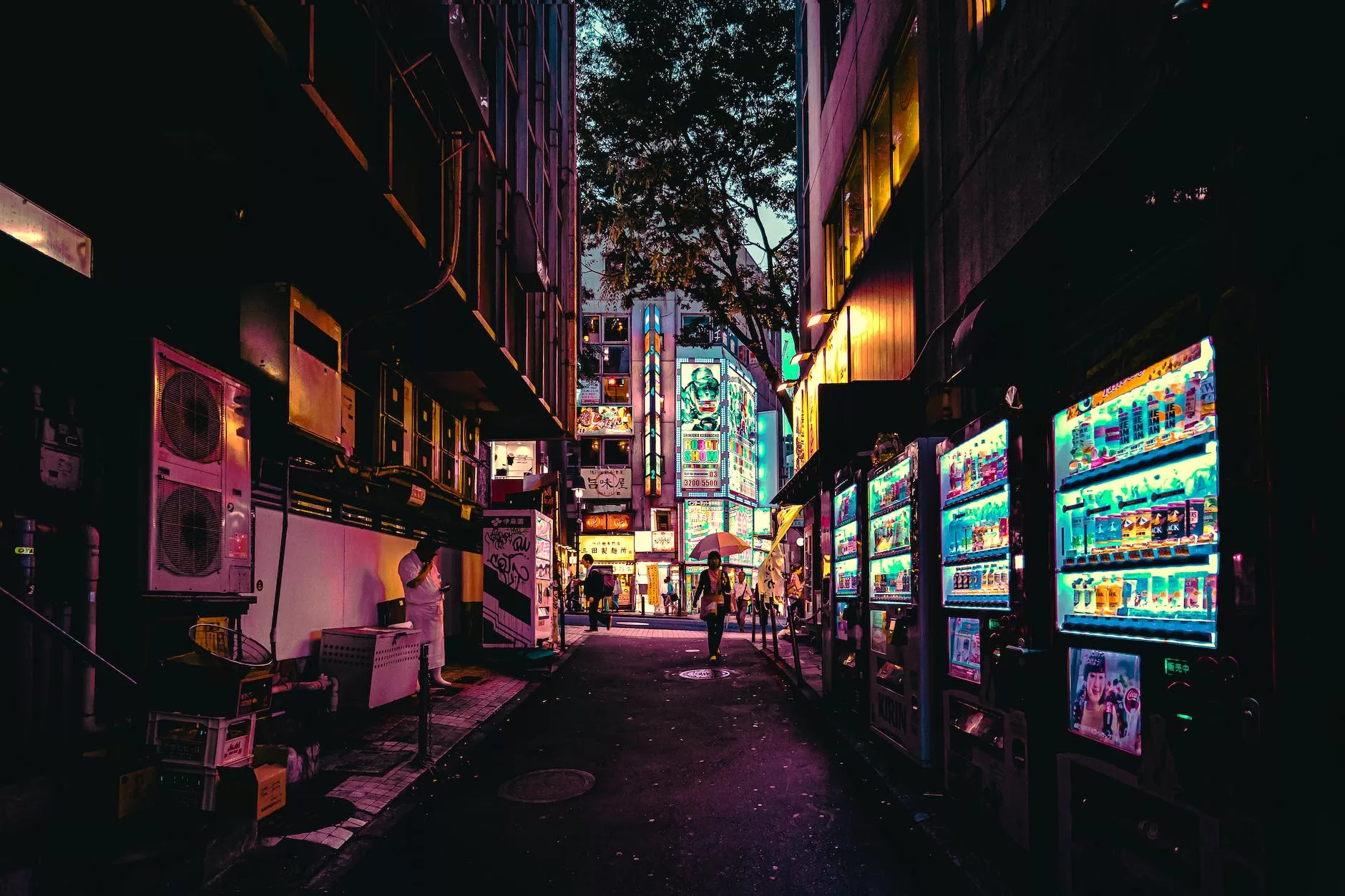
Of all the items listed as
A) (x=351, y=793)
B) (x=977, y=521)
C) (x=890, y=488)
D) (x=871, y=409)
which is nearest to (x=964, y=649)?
(x=977, y=521)

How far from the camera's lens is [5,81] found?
4891 millimetres

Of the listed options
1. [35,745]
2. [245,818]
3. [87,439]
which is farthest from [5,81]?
[245,818]

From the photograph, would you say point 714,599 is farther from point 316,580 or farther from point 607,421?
point 607,421

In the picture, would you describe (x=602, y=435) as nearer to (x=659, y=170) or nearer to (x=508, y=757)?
(x=659, y=170)

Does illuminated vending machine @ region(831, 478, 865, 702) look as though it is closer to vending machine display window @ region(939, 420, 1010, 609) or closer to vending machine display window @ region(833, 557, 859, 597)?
vending machine display window @ region(833, 557, 859, 597)

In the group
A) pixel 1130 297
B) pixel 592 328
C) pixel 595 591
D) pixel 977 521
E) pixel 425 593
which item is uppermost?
pixel 592 328

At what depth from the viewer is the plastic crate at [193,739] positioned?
5234 millimetres

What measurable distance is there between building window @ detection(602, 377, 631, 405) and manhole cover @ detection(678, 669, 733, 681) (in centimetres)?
3355

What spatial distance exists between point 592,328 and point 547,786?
44.2 metres

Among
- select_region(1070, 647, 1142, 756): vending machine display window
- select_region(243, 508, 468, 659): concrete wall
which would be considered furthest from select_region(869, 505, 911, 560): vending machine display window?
select_region(243, 508, 468, 659): concrete wall

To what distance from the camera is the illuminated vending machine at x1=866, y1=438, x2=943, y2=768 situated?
6602mm

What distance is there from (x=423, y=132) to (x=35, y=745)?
7456 millimetres

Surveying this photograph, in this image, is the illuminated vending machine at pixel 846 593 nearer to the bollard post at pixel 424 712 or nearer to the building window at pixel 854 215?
the building window at pixel 854 215

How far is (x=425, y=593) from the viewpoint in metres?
12.1
